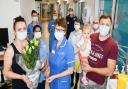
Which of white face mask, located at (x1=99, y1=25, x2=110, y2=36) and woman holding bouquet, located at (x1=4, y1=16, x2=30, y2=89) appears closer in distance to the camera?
woman holding bouquet, located at (x1=4, y1=16, x2=30, y2=89)

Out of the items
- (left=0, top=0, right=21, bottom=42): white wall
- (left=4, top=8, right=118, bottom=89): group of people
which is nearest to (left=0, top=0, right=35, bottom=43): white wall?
(left=0, top=0, right=21, bottom=42): white wall

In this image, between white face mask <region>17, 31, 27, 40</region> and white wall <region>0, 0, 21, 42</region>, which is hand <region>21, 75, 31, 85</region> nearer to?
white face mask <region>17, 31, 27, 40</region>

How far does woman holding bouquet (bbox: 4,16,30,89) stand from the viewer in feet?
6.70

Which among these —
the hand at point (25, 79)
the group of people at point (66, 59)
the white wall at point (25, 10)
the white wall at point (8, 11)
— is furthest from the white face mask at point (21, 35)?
the white wall at point (25, 10)

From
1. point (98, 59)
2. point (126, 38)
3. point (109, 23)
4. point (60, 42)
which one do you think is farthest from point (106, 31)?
point (126, 38)

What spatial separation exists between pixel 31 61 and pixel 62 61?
1.50 feet

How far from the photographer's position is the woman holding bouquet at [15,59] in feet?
6.70

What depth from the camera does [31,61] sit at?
1984 millimetres

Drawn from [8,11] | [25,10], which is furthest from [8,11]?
[25,10]

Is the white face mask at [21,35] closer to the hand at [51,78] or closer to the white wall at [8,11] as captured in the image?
the hand at [51,78]

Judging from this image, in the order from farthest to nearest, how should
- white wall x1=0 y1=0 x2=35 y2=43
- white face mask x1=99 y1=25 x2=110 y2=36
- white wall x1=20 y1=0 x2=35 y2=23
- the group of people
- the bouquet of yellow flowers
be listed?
white wall x1=20 y1=0 x2=35 y2=23
white wall x1=0 y1=0 x2=35 y2=43
white face mask x1=99 y1=25 x2=110 y2=36
the group of people
the bouquet of yellow flowers

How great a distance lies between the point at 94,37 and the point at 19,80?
37.8 inches

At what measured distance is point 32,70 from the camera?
204 cm

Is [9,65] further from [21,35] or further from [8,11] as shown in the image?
[8,11]
